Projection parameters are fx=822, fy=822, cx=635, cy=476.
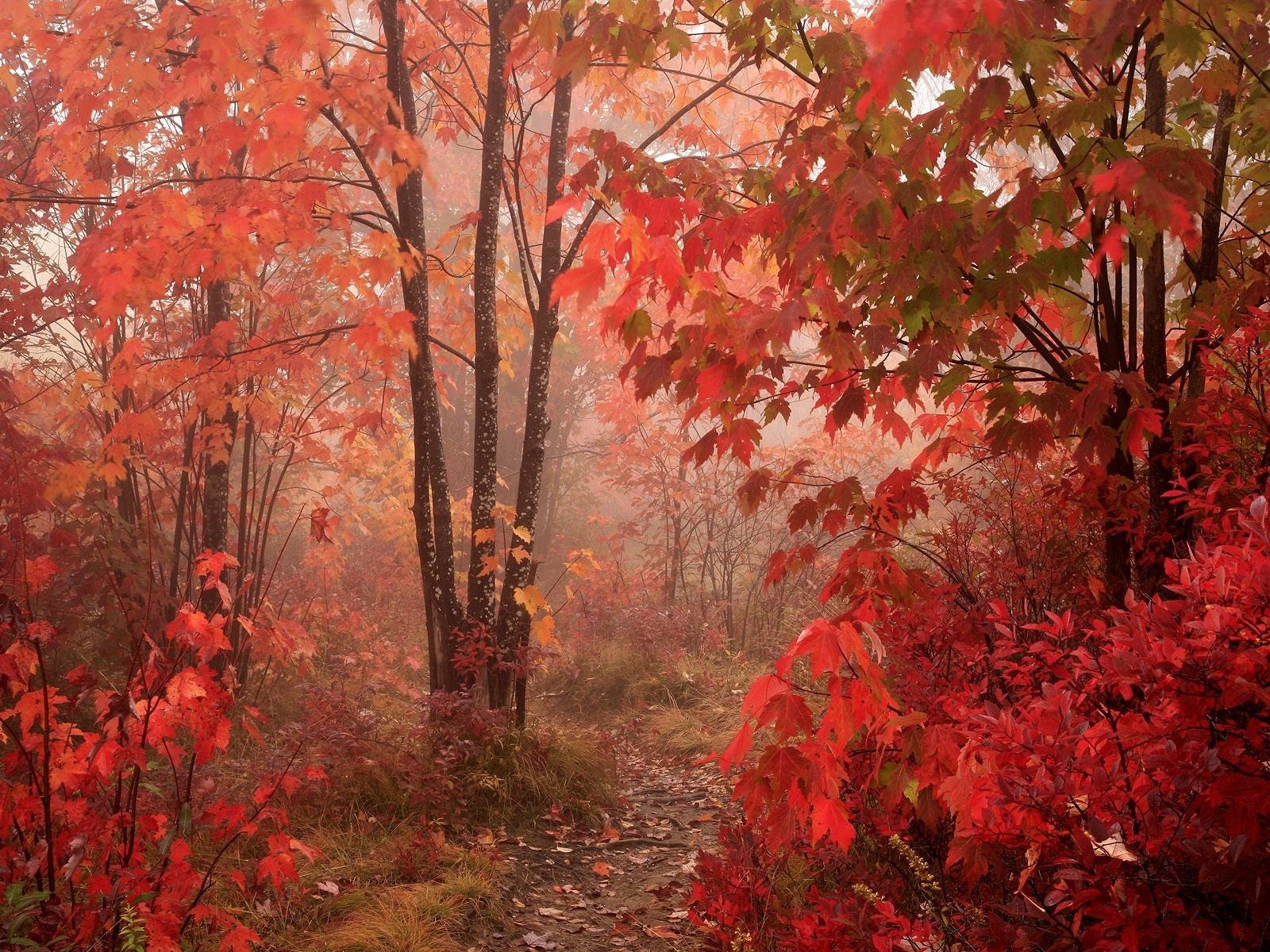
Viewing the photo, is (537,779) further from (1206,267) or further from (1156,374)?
(1206,267)

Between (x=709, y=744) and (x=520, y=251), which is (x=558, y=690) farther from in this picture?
(x=520, y=251)

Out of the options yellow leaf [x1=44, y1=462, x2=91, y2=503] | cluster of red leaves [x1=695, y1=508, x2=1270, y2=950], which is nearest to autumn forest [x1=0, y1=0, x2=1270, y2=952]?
cluster of red leaves [x1=695, y1=508, x2=1270, y2=950]

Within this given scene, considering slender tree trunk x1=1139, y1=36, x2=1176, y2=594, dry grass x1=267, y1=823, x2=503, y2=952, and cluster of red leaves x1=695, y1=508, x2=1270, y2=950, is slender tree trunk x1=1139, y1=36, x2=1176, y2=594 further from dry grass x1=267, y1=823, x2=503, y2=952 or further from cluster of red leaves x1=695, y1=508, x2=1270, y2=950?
dry grass x1=267, y1=823, x2=503, y2=952

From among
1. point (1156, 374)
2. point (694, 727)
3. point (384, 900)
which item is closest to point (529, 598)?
point (384, 900)

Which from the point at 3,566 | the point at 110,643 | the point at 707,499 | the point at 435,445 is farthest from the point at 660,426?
the point at 3,566

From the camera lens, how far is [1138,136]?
10.1ft

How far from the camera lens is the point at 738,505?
4.95m

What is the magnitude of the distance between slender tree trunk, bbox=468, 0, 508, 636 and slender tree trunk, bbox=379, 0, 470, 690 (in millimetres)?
196

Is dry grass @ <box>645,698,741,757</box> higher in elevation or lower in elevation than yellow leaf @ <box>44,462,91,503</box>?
lower

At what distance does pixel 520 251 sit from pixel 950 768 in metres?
5.07

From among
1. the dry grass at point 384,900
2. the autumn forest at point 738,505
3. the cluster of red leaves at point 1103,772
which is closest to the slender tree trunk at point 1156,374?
the autumn forest at point 738,505

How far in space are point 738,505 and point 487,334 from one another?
7.44ft

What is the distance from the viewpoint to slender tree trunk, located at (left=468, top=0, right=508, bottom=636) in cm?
571

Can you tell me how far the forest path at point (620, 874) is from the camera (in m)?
4.21
